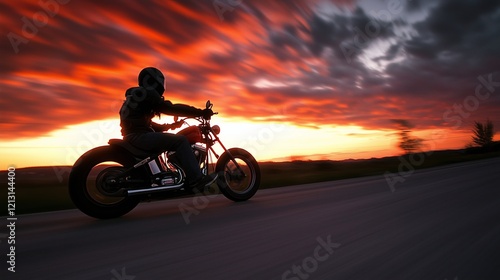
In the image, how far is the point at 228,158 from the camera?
19.8 ft

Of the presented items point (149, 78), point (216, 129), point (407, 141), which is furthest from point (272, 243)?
point (407, 141)

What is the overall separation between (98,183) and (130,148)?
22.8 inches

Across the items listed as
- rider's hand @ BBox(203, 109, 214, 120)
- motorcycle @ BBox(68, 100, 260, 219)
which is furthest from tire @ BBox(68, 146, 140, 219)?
rider's hand @ BBox(203, 109, 214, 120)

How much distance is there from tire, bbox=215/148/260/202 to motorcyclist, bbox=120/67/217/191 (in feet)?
1.69

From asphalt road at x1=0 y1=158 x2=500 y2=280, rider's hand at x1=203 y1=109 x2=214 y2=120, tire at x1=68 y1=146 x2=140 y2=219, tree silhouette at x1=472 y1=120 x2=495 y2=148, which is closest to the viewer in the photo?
asphalt road at x1=0 y1=158 x2=500 y2=280

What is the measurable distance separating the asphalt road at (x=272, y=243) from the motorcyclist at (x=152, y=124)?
619 millimetres

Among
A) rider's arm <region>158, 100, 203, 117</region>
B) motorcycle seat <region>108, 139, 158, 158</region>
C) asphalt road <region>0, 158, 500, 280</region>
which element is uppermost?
rider's arm <region>158, 100, 203, 117</region>

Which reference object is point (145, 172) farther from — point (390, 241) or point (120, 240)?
point (390, 241)

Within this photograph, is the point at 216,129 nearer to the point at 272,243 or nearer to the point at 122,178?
the point at 122,178

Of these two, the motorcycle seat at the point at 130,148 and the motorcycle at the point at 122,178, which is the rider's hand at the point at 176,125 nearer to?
the motorcycle at the point at 122,178

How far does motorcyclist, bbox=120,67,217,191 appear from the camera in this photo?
4852 millimetres

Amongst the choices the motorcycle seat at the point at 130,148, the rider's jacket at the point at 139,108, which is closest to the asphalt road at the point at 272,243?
the motorcycle seat at the point at 130,148

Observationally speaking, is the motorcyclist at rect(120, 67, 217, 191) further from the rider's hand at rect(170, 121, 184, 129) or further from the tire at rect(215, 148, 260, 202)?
the tire at rect(215, 148, 260, 202)

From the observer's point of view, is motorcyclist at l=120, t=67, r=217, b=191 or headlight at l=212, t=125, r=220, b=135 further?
headlight at l=212, t=125, r=220, b=135
